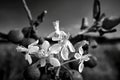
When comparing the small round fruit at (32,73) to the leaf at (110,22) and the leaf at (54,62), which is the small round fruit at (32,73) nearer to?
the leaf at (54,62)

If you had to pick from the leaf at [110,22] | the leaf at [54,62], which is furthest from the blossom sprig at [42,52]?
the leaf at [110,22]

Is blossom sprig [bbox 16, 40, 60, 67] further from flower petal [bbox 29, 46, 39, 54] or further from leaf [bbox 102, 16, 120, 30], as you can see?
leaf [bbox 102, 16, 120, 30]

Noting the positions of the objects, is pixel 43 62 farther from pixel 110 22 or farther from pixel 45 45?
pixel 110 22

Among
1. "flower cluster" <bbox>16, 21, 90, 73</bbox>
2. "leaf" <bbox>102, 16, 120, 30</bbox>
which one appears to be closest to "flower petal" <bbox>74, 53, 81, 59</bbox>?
"flower cluster" <bbox>16, 21, 90, 73</bbox>

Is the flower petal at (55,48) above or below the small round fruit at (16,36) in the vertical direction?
below

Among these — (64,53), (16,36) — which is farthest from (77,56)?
(16,36)

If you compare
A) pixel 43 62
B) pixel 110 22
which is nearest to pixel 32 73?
Result: pixel 43 62
